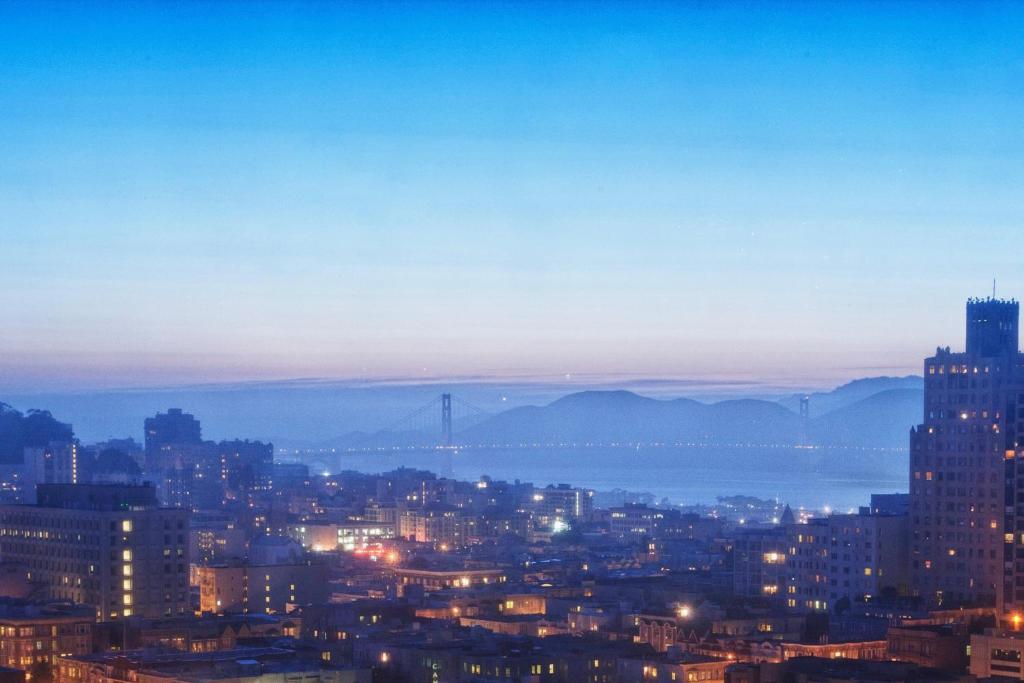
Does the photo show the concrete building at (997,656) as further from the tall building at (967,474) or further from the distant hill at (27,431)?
the distant hill at (27,431)

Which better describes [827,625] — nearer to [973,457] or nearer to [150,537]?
[973,457]

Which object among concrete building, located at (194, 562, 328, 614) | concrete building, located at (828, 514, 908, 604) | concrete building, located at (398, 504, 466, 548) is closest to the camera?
concrete building, located at (828, 514, 908, 604)

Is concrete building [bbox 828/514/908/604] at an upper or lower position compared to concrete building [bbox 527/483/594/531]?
upper

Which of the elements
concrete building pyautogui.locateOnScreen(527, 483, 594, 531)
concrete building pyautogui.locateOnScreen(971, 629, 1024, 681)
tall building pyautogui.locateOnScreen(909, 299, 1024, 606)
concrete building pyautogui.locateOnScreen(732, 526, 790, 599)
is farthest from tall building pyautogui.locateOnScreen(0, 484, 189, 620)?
concrete building pyautogui.locateOnScreen(527, 483, 594, 531)

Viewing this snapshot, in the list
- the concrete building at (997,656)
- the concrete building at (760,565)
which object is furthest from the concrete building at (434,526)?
the concrete building at (997,656)

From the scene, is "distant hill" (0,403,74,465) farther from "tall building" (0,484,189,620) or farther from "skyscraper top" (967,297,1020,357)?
"skyscraper top" (967,297,1020,357)

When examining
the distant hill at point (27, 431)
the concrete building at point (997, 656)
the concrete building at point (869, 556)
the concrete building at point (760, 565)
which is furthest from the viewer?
the distant hill at point (27, 431)
